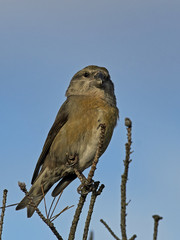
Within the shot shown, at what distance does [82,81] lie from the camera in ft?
19.4

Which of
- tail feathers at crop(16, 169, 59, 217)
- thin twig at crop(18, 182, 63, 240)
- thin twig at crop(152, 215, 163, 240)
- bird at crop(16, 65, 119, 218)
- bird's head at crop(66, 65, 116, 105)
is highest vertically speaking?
bird's head at crop(66, 65, 116, 105)

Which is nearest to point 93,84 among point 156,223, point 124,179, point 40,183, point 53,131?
point 53,131

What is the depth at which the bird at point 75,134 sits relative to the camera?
4820 mm

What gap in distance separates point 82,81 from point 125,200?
3951 millimetres

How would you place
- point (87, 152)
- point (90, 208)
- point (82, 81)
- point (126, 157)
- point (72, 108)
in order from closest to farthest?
point (126, 157) → point (90, 208) → point (87, 152) → point (72, 108) → point (82, 81)

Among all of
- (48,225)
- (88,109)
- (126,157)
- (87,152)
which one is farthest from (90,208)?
(88,109)

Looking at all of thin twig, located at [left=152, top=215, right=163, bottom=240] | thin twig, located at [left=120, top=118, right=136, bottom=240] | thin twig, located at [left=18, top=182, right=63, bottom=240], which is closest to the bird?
thin twig, located at [left=18, top=182, right=63, bottom=240]

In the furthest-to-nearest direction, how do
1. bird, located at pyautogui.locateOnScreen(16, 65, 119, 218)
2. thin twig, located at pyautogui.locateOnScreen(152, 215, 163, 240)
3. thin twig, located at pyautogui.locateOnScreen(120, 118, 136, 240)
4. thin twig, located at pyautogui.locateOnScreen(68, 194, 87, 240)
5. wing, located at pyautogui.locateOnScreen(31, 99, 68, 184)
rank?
wing, located at pyautogui.locateOnScreen(31, 99, 68, 184) → bird, located at pyautogui.locateOnScreen(16, 65, 119, 218) → thin twig, located at pyautogui.locateOnScreen(68, 194, 87, 240) → thin twig, located at pyautogui.locateOnScreen(120, 118, 136, 240) → thin twig, located at pyautogui.locateOnScreen(152, 215, 163, 240)

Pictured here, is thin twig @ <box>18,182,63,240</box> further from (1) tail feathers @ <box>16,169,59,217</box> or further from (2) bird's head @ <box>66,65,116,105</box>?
(2) bird's head @ <box>66,65,116,105</box>

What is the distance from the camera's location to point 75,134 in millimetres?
4852

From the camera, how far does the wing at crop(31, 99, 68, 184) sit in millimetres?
5250

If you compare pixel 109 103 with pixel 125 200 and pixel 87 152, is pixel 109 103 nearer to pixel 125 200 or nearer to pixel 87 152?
pixel 87 152

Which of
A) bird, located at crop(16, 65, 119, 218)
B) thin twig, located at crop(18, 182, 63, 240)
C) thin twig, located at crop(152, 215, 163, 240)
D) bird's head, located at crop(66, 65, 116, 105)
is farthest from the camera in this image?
bird's head, located at crop(66, 65, 116, 105)

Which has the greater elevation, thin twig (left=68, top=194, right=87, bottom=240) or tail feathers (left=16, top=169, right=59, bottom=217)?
tail feathers (left=16, top=169, right=59, bottom=217)
